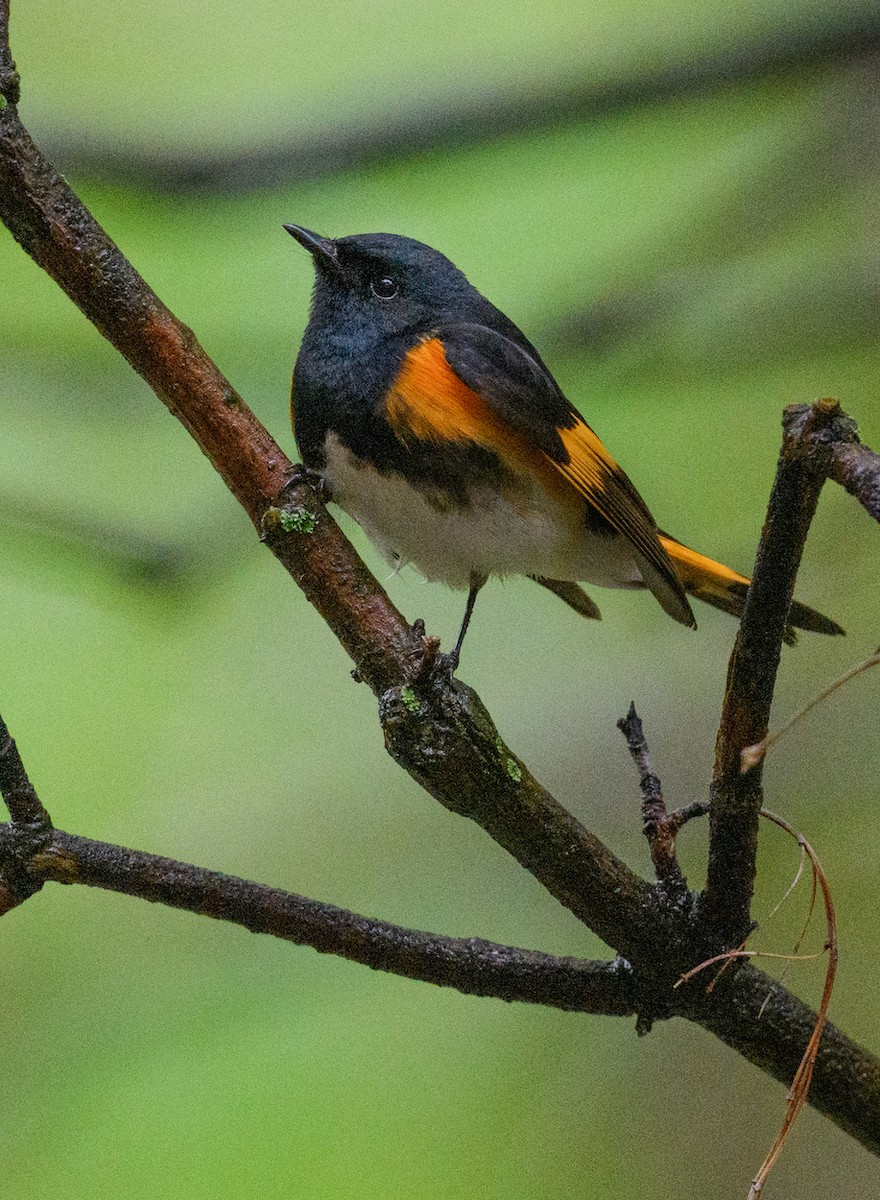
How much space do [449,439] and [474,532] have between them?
0.50 ft

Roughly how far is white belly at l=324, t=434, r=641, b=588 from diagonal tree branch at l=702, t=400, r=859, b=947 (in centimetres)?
64

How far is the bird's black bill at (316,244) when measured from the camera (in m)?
1.67

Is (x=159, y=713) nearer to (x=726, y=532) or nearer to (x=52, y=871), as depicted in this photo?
(x=726, y=532)

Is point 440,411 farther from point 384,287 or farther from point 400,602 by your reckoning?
point 400,602

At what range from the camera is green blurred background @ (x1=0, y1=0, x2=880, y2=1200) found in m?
2.03

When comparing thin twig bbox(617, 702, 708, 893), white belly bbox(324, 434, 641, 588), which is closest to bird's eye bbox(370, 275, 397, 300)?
white belly bbox(324, 434, 641, 588)

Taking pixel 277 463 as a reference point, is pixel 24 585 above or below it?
above

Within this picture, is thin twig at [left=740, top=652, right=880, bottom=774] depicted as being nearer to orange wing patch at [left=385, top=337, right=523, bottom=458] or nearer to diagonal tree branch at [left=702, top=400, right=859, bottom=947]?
diagonal tree branch at [left=702, top=400, right=859, bottom=947]

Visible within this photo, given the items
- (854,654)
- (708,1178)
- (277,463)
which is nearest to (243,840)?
(708,1178)

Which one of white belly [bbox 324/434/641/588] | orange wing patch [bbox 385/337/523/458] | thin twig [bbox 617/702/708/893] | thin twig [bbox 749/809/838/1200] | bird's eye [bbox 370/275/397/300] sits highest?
bird's eye [bbox 370/275/397/300]

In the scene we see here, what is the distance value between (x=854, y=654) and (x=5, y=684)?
5.54 ft

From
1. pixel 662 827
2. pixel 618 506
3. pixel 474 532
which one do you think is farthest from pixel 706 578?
pixel 662 827

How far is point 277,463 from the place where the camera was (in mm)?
1093

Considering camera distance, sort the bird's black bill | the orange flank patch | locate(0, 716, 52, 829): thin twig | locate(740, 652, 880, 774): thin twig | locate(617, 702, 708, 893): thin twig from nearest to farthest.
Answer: locate(740, 652, 880, 774): thin twig → locate(0, 716, 52, 829): thin twig → locate(617, 702, 708, 893): thin twig → the orange flank patch → the bird's black bill
